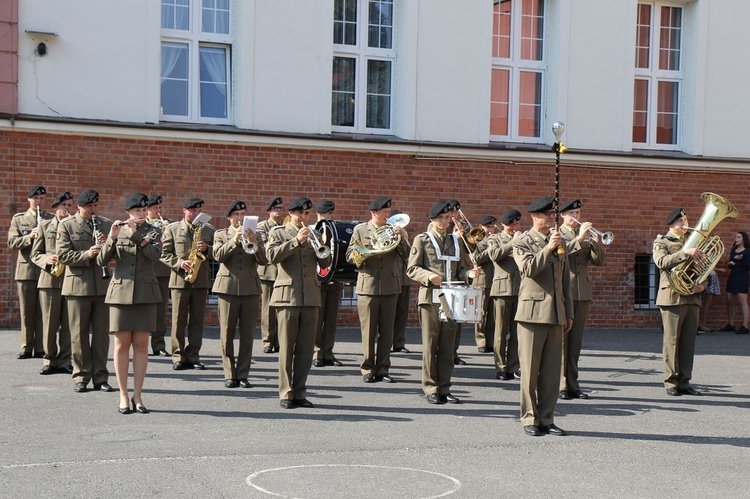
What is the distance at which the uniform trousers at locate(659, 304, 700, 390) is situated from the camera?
40.9ft

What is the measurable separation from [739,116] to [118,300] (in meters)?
15.1

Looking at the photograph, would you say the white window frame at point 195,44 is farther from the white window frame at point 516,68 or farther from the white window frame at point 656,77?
the white window frame at point 656,77

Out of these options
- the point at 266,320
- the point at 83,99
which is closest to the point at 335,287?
the point at 266,320

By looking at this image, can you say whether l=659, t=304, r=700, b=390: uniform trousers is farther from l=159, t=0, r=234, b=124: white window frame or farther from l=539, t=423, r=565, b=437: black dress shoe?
l=159, t=0, r=234, b=124: white window frame

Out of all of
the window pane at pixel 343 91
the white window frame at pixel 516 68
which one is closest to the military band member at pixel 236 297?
the window pane at pixel 343 91

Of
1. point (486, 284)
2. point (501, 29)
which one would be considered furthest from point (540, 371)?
point (501, 29)

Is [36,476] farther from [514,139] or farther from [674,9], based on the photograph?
[674,9]

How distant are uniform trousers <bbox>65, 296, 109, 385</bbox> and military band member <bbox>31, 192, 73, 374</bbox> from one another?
41.0 inches

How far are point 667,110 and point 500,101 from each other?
12.4 feet

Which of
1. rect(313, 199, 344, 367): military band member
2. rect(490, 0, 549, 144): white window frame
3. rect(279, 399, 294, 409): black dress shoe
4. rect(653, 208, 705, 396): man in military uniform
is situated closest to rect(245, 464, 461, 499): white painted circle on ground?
rect(279, 399, 294, 409): black dress shoe

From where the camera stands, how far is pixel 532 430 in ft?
31.8

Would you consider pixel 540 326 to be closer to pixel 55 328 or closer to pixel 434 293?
pixel 434 293

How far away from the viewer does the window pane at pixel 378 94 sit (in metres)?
19.5

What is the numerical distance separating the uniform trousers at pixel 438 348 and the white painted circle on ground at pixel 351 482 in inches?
126
